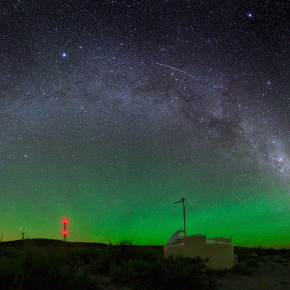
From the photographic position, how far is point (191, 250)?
53.9 feet

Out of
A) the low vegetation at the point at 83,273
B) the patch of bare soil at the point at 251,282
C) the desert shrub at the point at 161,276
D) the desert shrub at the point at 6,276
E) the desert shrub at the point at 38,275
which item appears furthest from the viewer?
the patch of bare soil at the point at 251,282

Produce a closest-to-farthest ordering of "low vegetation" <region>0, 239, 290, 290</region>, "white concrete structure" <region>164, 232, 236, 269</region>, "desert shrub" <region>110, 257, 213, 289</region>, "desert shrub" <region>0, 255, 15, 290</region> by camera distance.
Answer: "desert shrub" <region>0, 255, 15, 290</region> < "low vegetation" <region>0, 239, 290, 290</region> < "desert shrub" <region>110, 257, 213, 289</region> < "white concrete structure" <region>164, 232, 236, 269</region>

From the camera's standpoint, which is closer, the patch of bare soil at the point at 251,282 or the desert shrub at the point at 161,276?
the desert shrub at the point at 161,276

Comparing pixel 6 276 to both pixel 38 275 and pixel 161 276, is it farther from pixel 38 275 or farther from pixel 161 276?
pixel 161 276

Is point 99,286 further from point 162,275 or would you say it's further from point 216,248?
point 216,248

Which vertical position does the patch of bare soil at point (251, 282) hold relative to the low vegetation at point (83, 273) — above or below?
below

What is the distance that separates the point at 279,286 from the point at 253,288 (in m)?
1.44

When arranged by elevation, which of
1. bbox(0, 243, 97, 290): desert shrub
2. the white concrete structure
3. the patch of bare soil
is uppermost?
bbox(0, 243, 97, 290): desert shrub

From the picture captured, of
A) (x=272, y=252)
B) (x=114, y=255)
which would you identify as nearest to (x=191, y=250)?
(x=114, y=255)

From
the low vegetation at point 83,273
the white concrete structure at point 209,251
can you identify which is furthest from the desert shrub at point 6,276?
the white concrete structure at point 209,251

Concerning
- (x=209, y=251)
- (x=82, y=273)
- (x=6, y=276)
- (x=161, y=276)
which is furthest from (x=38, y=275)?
(x=209, y=251)

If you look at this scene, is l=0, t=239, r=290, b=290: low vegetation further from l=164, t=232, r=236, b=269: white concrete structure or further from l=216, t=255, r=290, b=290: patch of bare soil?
l=164, t=232, r=236, b=269: white concrete structure

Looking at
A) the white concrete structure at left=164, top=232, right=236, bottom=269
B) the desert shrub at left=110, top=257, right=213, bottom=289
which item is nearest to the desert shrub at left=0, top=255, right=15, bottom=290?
the desert shrub at left=110, top=257, right=213, bottom=289

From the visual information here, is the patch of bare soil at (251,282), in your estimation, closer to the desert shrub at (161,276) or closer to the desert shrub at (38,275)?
the desert shrub at (161,276)
